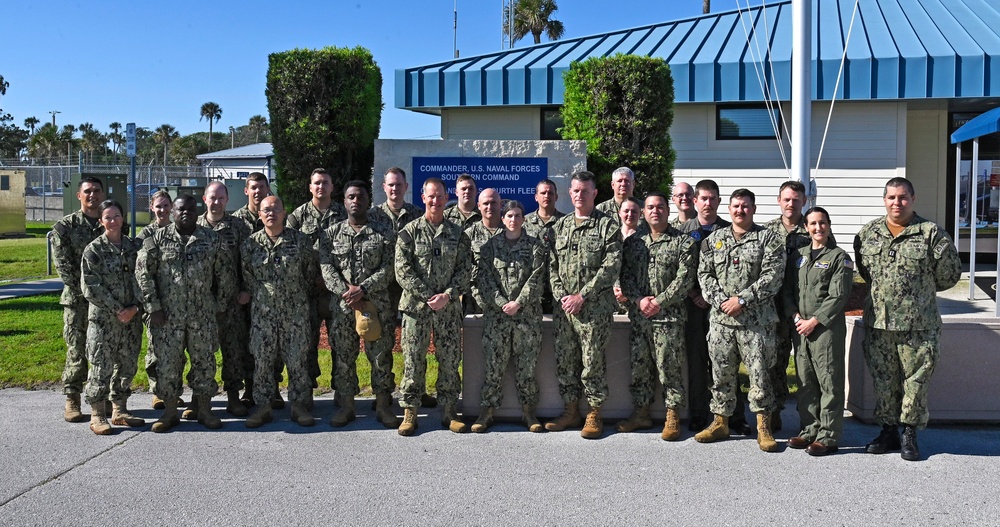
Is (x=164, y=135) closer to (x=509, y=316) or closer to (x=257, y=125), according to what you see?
(x=257, y=125)

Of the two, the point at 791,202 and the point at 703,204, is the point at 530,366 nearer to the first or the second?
the point at 703,204

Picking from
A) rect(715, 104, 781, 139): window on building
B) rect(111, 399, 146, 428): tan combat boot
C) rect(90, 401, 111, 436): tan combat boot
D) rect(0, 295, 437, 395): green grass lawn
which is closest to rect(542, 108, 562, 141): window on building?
rect(715, 104, 781, 139): window on building

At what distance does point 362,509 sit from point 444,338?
73.0 inches

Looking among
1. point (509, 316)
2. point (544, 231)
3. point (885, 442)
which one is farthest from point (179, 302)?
point (885, 442)

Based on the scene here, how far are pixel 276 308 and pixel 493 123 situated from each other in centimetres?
965

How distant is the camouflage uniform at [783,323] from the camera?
5.84m

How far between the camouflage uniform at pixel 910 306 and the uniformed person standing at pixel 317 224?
3822 mm

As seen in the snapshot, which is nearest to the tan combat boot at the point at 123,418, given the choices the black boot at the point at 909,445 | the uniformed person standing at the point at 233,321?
the uniformed person standing at the point at 233,321

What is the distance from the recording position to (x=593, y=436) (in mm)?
6023

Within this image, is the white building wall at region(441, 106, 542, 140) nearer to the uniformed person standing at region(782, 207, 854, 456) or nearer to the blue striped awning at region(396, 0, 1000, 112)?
the blue striped awning at region(396, 0, 1000, 112)

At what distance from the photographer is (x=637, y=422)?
621 cm

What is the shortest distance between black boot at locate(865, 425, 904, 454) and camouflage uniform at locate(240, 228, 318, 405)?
3.92 metres

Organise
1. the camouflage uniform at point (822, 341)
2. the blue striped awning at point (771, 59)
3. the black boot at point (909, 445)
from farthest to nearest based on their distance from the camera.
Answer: the blue striped awning at point (771, 59)
the camouflage uniform at point (822, 341)
the black boot at point (909, 445)

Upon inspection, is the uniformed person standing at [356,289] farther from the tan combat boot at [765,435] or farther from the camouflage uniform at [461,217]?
the tan combat boot at [765,435]
